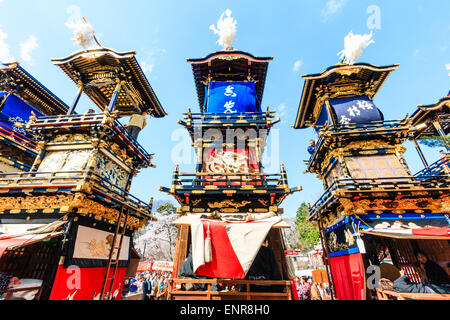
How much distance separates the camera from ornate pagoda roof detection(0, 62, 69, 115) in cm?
1479

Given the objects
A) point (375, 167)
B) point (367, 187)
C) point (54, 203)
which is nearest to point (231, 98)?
point (367, 187)

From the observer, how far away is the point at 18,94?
15.6 metres

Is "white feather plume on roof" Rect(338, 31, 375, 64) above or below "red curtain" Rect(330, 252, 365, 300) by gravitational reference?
above

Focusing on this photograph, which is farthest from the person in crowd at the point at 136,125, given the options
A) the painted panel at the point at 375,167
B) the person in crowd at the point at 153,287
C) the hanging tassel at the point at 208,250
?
the painted panel at the point at 375,167

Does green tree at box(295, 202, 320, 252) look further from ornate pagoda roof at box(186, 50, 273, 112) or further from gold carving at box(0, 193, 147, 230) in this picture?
gold carving at box(0, 193, 147, 230)

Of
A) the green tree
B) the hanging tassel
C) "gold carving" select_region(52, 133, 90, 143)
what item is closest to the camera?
the hanging tassel

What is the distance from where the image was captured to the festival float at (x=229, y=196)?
5305mm

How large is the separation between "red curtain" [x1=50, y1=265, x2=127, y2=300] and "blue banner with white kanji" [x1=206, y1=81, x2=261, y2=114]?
12.0 metres

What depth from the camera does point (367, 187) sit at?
35.2ft

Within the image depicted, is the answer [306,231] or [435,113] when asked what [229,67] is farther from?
[306,231]

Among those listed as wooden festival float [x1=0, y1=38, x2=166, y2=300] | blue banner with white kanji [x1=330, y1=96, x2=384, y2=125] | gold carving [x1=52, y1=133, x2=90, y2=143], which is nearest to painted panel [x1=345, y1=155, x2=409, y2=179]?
blue banner with white kanji [x1=330, y1=96, x2=384, y2=125]

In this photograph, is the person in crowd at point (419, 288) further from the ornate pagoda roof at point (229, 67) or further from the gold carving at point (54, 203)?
the ornate pagoda roof at point (229, 67)
